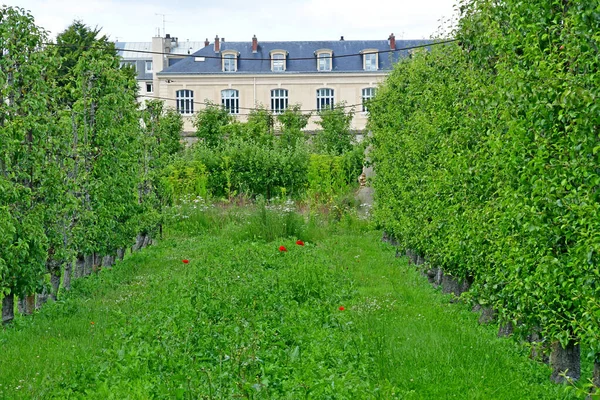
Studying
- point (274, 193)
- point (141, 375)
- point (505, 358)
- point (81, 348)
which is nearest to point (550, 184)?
point (505, 358)

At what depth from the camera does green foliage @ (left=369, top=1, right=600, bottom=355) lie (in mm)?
6324

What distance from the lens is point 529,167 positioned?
704 cm

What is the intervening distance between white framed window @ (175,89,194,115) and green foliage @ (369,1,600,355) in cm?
4467

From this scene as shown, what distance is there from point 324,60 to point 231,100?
7579mm

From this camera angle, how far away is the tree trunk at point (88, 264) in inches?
611

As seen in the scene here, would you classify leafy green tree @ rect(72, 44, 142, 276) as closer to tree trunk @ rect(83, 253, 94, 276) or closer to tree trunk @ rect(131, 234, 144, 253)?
tree trunk @ rect(83, 253, 94, 276)

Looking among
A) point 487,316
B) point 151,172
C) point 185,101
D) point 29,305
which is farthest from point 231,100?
point 487,316

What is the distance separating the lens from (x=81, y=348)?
8695 millimetres

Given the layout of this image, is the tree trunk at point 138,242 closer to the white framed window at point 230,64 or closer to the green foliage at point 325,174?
the green foliage at point 325,174

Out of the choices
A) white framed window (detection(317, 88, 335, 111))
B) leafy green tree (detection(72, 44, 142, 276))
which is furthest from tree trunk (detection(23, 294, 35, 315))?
white framed window (detection(317, 88, 335, 111))

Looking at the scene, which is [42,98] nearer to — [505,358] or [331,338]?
[331,338]

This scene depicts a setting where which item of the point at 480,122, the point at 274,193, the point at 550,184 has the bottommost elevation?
the point at 274,193

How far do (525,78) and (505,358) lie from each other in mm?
3210

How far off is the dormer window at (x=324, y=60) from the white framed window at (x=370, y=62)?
261 cm
